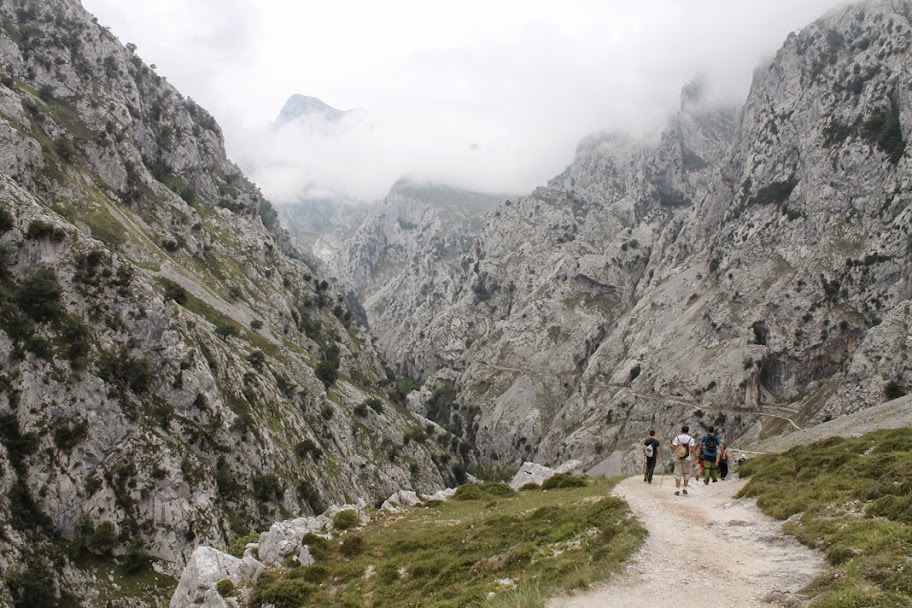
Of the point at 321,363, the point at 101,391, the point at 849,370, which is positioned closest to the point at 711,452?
the point at 101,391

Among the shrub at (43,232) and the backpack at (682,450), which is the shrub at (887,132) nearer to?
the backpack at (682,450)

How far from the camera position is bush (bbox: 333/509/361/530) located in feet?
105

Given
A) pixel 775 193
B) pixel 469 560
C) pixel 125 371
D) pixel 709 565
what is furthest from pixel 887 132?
pixel 125 371

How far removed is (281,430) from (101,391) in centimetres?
3388

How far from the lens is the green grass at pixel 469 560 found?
17.1 m

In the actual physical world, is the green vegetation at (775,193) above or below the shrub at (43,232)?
above

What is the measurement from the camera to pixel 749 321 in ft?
522

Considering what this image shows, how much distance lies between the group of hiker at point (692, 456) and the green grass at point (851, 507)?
1.89 meters

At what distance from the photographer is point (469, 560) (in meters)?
21.8

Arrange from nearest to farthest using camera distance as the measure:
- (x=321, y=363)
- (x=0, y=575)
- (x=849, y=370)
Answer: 1. (x=0, y=575)
2. (x=849, y=370)
3. (x=321, y=363)

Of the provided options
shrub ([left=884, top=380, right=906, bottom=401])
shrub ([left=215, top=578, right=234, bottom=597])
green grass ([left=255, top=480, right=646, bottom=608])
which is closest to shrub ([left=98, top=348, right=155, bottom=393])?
green grass ([left=255, top=480, right=646, bottom=608])

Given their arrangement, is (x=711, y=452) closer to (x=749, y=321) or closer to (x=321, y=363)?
(x=321, y=363)

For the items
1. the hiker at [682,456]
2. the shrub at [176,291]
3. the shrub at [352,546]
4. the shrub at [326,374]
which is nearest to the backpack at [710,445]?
the hiker at [682,456]

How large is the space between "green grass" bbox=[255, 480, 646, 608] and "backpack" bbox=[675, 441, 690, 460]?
7.73 metres
